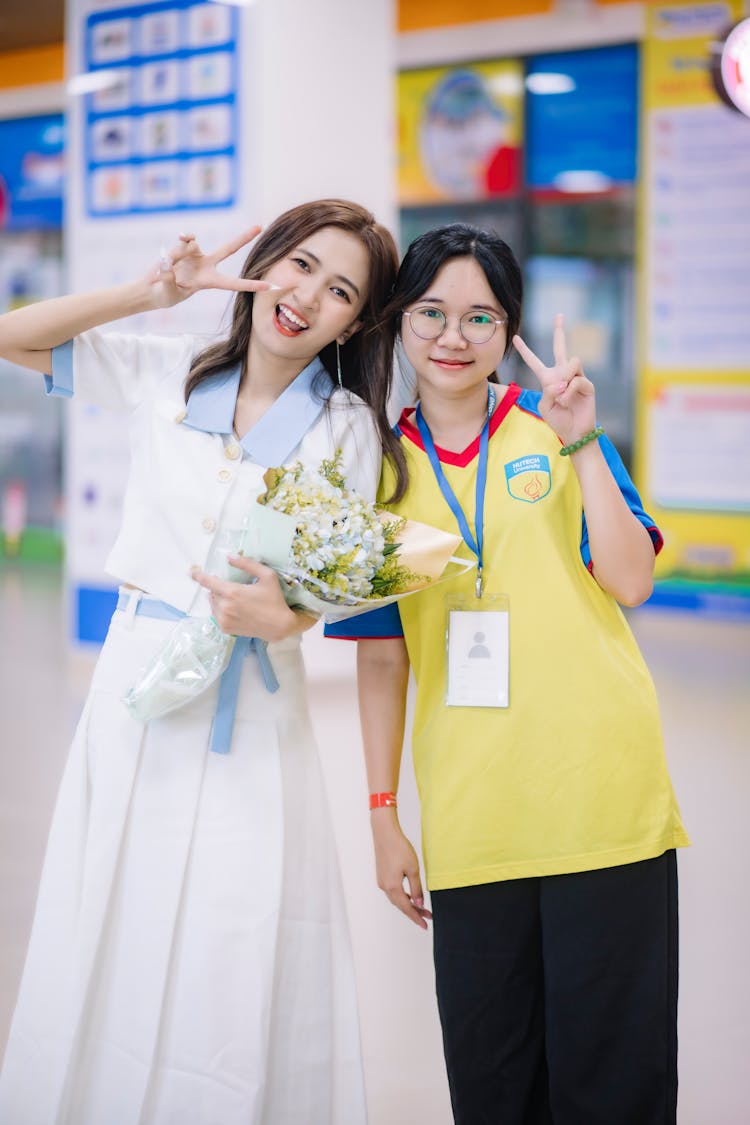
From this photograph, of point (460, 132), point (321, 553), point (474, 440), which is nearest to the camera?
point (321, 553)

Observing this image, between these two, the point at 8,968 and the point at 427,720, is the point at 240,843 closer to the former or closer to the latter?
the point at 427,720

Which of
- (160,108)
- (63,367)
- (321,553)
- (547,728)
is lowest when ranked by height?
(547,728)

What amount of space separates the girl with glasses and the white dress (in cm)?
25

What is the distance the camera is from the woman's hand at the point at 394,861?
6.45ft

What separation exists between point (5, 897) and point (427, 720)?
2212mm

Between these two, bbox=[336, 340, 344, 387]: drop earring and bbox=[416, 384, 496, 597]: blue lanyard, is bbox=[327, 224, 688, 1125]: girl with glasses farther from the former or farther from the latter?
bbox=[336, 340, 344, 387]: drop earring

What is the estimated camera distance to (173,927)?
6.36ft

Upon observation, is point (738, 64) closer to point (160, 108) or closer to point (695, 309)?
point (160, 108)

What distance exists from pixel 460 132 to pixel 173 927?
857 cm

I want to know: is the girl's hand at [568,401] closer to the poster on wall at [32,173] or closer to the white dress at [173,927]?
the white dress at [173,927]

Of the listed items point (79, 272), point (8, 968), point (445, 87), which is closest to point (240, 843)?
point (8, 968)

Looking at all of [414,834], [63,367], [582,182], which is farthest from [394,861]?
[582,182]

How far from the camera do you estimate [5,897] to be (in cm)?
366

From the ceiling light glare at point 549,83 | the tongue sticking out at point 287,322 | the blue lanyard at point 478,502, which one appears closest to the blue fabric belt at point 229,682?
the blue lanyard at point 478,502
